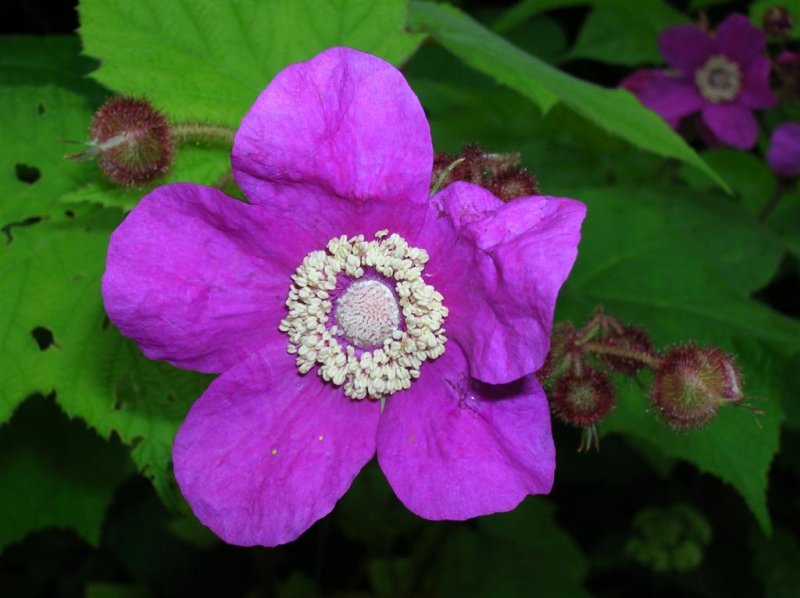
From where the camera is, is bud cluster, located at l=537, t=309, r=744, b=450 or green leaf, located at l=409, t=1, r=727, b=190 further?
green leaf, located at l=409, t=1, r=727, b=190

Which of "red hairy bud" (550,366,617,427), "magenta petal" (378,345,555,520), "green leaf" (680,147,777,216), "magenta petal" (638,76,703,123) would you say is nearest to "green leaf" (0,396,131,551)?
"magenta petal" (378,345,555,520)

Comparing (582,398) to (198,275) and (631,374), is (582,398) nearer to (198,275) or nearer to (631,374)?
(631,374)

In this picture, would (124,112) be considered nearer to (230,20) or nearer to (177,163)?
(177,163)

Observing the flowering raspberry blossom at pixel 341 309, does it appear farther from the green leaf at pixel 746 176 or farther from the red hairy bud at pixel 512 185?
the green leaf at pixel 746 176

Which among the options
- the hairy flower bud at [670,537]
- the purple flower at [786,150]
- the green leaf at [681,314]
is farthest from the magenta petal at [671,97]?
the hairy flower bud at [670,537]

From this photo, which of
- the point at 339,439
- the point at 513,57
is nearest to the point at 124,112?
the point at 339,439

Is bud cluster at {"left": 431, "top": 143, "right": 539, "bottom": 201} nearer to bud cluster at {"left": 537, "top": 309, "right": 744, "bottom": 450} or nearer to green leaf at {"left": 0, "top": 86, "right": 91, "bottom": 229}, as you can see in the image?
bud cluster at {"left": 537, "top": 309, "right": 744, "bottom": 450}
